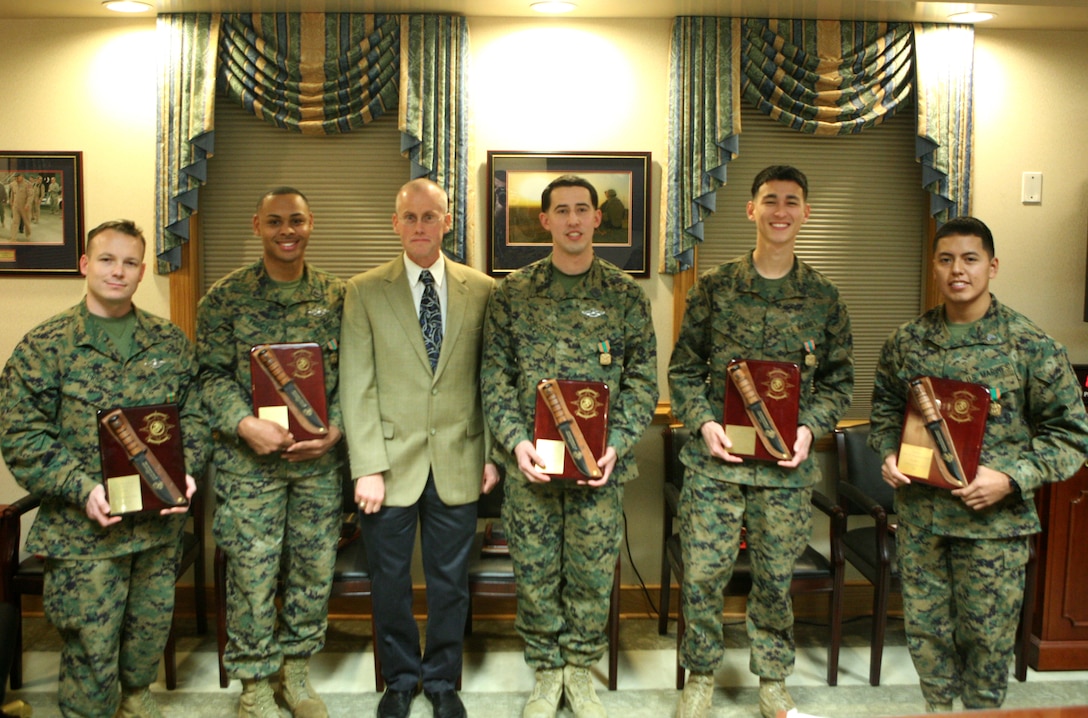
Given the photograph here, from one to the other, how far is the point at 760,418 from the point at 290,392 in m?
1.49

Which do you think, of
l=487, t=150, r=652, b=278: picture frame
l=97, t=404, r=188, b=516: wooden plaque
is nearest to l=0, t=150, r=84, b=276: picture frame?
l=97, t=404, r=188, b=516: wooden plaque

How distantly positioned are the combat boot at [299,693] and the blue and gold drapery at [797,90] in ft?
7.17

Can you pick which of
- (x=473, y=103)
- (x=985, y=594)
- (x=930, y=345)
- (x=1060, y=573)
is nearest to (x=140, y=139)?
(x=473, y=103)

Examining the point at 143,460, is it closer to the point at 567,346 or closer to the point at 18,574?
the point at 18,574

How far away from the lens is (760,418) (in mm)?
2646

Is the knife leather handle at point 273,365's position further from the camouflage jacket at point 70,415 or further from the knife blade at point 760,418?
the knife blade at point 760,418

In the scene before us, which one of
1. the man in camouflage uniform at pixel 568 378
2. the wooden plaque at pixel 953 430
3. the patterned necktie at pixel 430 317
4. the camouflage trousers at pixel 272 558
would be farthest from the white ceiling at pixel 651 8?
the camouflage trousers at pixel 272 558

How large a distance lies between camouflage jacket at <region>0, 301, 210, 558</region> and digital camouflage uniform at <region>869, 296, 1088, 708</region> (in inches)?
92.5

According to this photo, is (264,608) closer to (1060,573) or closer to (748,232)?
(748,232)

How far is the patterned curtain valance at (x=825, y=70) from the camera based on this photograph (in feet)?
11.9

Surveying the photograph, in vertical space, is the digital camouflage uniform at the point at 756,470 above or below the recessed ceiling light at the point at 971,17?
below

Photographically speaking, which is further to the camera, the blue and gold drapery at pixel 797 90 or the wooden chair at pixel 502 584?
the blue and gold drapery at pixel 797 90

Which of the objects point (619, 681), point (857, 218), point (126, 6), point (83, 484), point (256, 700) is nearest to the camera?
point (83, 484)

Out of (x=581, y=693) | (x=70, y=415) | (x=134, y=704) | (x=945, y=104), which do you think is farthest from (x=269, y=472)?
(x=945, y=104)
